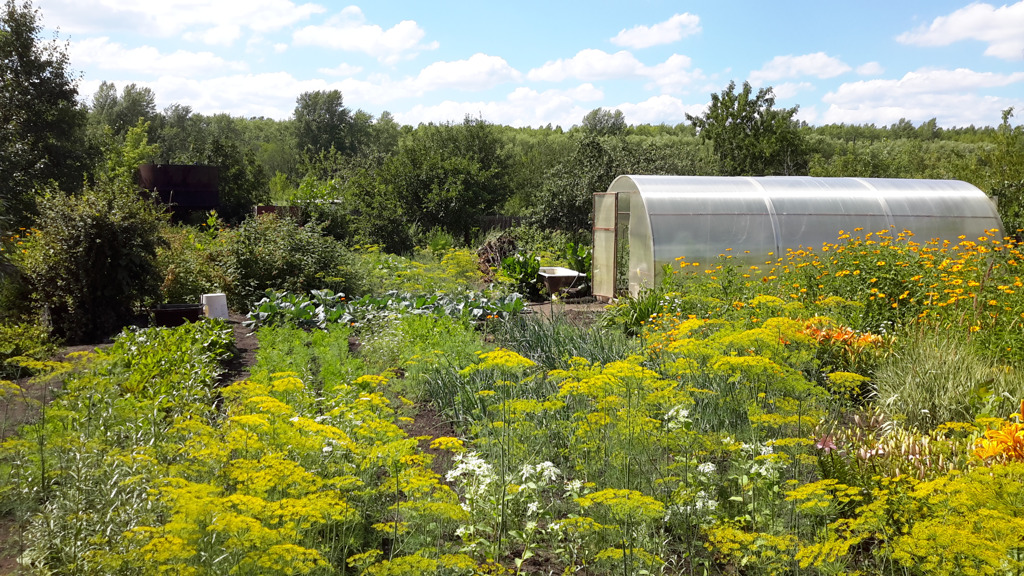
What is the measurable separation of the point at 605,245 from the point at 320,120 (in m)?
47.0

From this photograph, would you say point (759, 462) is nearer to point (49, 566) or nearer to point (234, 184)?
point (49, 566)

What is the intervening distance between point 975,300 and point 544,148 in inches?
1177

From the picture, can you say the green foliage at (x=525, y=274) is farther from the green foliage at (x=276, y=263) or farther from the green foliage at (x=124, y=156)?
the green foliage at (x=124, y=156)

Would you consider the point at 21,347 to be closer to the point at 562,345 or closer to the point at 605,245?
the point at 562,345

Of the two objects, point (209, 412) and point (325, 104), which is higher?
point (325, 104)

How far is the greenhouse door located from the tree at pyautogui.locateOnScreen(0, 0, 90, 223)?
17910 millimetres

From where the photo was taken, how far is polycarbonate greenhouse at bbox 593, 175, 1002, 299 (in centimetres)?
1217

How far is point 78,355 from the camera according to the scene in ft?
16.0

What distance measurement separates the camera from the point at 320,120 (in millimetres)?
55906

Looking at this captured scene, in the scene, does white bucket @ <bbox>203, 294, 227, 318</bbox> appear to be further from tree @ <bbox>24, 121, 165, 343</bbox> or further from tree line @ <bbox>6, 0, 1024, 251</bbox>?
tree line @ <bbox>6, 0, 1024, 251</bbox>

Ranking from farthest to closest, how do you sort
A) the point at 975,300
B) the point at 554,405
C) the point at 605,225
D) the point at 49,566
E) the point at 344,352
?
the point at 605,225 → the point at 344,352 → the point at 975,300 → the point at 554,405 → the point at 49,566

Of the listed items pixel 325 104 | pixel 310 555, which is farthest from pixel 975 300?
pixel 325 104

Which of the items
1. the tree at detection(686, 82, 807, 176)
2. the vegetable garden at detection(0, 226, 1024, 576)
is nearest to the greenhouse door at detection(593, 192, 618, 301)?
the vegetable garden at detection(0, 226, 1024, 576)

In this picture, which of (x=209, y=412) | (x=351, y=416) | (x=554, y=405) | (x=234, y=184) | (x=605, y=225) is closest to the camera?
(x=554, y=405)
